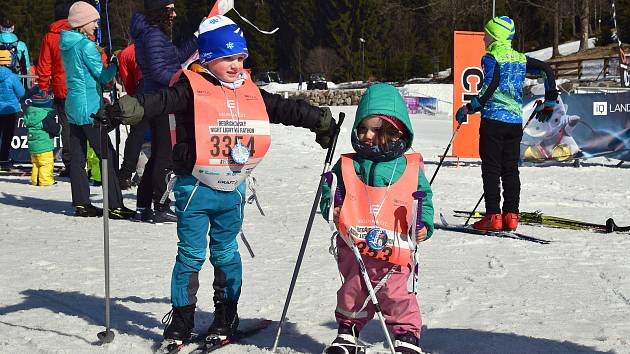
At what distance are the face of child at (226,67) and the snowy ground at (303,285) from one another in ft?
4.24

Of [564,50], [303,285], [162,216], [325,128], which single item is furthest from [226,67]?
[564,50]

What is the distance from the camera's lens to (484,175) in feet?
25.3

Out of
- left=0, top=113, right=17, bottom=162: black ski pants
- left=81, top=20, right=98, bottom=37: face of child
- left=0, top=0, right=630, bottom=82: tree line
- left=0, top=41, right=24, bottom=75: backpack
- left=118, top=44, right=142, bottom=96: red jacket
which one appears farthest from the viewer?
left=0, top=0, right=630, bottom=82: tree line

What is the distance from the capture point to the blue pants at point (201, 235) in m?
3.99

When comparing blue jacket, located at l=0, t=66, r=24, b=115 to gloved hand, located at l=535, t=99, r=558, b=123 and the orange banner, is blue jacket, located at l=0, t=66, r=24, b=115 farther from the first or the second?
gloved hand, located at l=535, t=99, r=558, b=123

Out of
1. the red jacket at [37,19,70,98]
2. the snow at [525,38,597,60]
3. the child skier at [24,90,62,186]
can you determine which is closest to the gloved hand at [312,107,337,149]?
the red jacket at [37,19,70,98]

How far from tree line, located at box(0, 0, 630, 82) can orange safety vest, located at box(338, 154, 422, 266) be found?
169 ft

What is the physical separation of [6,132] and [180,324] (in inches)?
368

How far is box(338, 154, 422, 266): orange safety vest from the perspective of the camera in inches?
146

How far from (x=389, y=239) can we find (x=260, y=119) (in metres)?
0.91

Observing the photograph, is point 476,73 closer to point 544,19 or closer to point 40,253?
point 40,253

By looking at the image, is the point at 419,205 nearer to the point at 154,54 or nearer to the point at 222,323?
the point at 222,323

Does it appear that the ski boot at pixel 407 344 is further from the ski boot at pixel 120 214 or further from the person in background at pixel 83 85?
the ski boot at pixel 120 214

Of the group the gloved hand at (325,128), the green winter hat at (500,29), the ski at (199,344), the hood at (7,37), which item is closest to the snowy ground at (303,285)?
the ski at (199,344)
